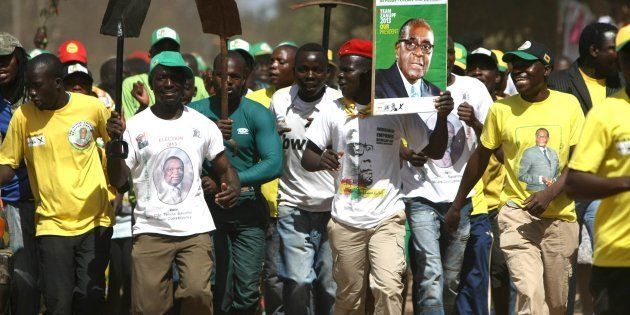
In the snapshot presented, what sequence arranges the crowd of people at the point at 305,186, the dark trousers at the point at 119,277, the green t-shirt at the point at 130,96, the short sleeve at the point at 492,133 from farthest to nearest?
1. the green t-shirt at the point at 130,96
2. the dark trousers at the point at 119,277
3. the short sleeve at the point at 492,133
4. the crowd of people at the point at 305,186

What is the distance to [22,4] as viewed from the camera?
76.9 ft

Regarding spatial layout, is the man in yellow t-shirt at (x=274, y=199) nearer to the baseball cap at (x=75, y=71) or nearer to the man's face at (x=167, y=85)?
the baseball cap at (x=75, y=71)

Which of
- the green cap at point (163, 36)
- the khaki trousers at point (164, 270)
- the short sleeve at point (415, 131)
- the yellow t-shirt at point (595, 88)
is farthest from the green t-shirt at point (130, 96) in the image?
the yellow t-shirt at point (595, 88)

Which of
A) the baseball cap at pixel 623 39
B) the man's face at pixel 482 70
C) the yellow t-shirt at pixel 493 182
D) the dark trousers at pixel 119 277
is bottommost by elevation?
the dark trousers at pixel 119 277

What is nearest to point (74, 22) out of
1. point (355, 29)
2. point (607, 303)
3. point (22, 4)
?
point (22, 4)

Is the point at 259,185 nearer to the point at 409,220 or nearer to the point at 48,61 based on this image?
the point at 409,220

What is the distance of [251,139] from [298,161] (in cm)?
60

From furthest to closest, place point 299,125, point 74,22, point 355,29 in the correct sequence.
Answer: point 74,22 < point 355,29 < point 299,125

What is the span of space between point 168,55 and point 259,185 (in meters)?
1.27

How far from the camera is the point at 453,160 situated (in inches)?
410

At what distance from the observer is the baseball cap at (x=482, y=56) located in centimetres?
1157

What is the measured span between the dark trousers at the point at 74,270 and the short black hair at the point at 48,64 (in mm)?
1200

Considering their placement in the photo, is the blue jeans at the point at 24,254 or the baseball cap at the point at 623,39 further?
the blue jeans at the point at 24,254

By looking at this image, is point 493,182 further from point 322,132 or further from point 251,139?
point 251,139
